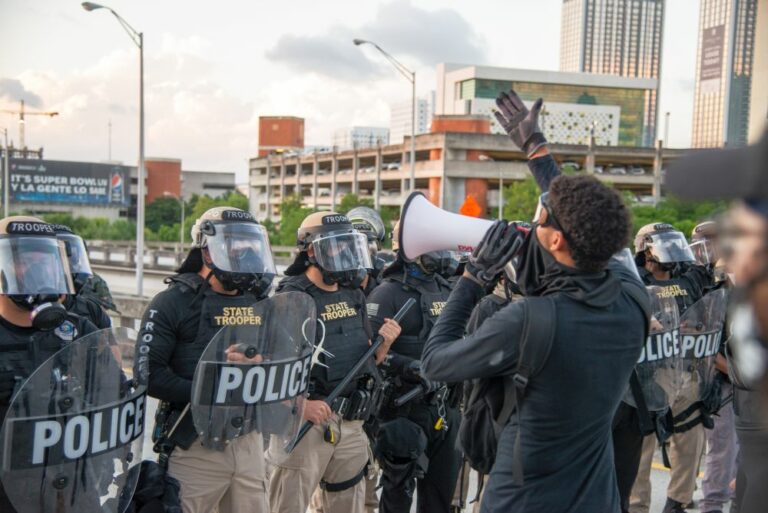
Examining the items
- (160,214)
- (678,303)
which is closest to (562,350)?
(678,303)

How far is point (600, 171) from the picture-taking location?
76938 millimetres

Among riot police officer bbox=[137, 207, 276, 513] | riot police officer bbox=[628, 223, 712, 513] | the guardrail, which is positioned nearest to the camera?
riot police officer bbox=[137, 207, 276, 513]

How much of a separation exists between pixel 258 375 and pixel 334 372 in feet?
2.94

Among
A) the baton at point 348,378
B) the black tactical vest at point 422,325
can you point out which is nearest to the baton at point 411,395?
the black tactical vest at point 422,325

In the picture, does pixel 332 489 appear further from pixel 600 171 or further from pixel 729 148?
pixel 600 171

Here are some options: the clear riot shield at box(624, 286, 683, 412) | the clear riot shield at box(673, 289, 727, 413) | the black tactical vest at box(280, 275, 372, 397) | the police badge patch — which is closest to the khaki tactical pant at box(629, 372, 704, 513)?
the clear riot shield at box(673, 289, 727, 413)

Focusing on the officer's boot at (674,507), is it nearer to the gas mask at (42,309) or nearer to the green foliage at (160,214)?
the gas mask at (42,309)

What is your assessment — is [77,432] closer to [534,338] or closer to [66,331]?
[66,331]

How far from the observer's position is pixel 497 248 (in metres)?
2.74

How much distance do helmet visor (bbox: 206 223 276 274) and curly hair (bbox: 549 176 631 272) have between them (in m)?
2.07

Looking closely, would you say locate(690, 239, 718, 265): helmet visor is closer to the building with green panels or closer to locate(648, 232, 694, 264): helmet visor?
locate(648, 232, 694, 264): helmet visor

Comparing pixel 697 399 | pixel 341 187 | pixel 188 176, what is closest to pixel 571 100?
pixel 341 187

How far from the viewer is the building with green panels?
118 meters

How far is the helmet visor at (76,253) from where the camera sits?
22.1 ft
